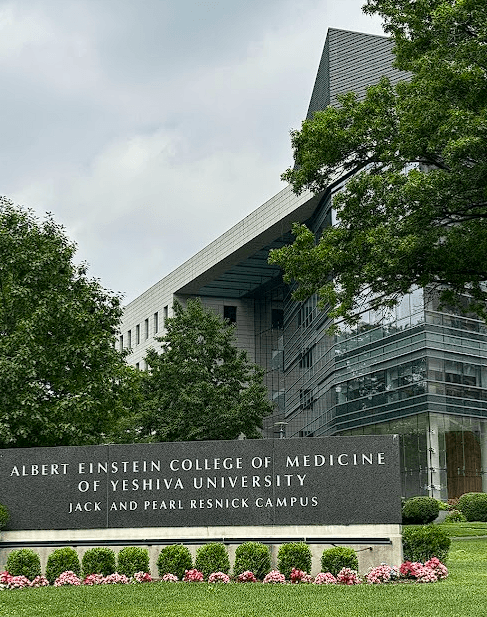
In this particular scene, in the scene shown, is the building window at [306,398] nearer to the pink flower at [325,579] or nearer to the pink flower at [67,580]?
the pink flower at [67,580]

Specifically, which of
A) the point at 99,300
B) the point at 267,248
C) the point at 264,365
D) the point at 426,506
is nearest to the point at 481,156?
the point at 99,300

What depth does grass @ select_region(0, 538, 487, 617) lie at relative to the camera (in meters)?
11.5

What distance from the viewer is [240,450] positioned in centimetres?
1678

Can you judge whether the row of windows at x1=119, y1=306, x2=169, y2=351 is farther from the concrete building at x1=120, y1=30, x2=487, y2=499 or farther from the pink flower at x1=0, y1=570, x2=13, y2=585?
the pink flower at x1=0, y1=570, x2=13, y2=585

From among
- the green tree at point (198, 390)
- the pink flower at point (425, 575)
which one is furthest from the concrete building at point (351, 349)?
the pink flower at point (425, 575)

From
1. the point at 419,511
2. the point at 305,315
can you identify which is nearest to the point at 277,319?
the point at 305,315

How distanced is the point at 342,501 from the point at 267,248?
49.1 m

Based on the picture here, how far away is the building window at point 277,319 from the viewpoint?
75.4 m

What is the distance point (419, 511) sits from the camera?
3644cm

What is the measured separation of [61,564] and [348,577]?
4.96 metres

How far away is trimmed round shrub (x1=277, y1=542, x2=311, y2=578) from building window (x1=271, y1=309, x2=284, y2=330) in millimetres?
60029

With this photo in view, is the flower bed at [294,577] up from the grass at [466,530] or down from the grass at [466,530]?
up

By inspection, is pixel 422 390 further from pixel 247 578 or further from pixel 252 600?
pixel 252 600

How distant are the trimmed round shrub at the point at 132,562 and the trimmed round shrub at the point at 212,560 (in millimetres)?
862
